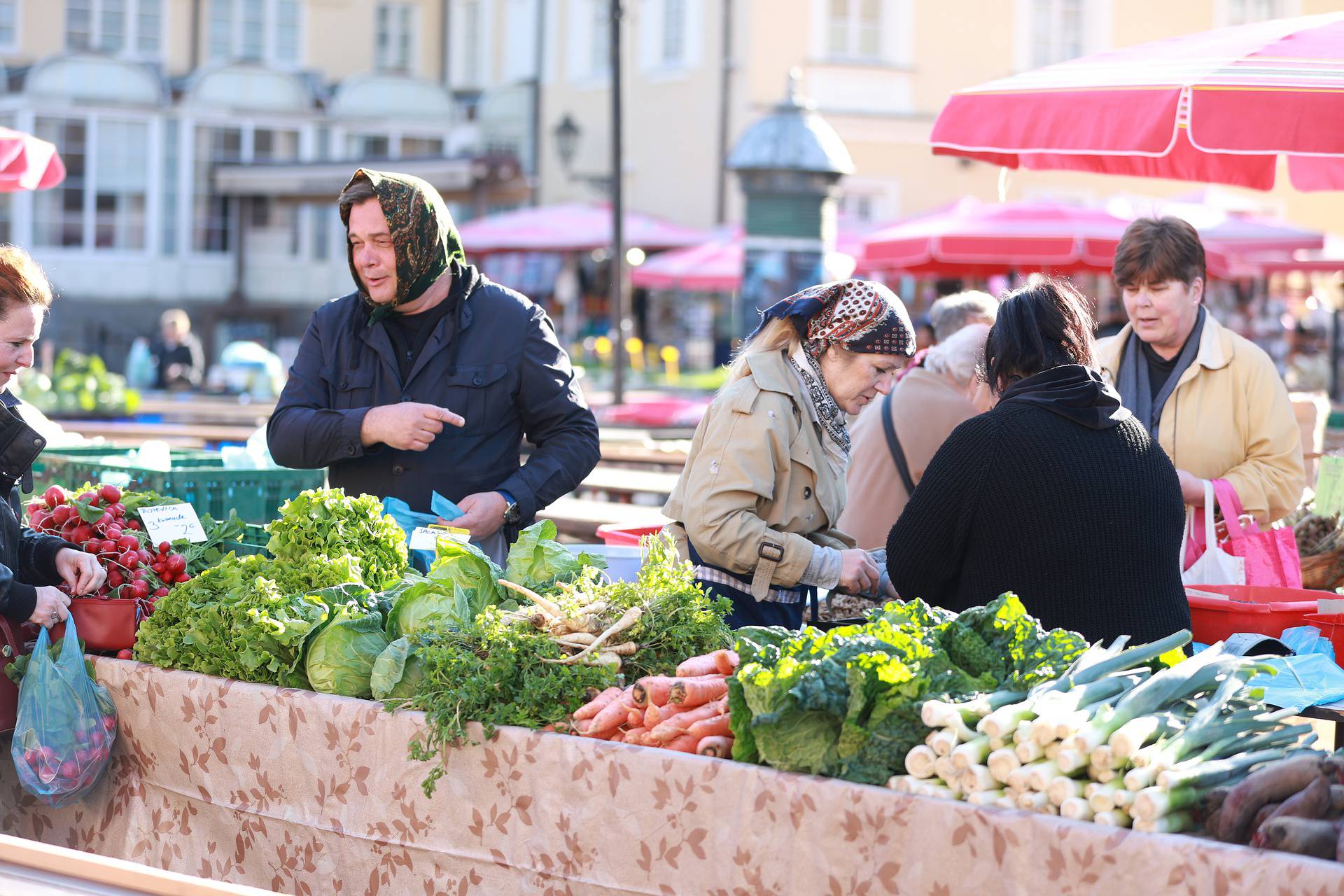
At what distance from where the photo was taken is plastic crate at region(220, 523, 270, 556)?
4.54 metres

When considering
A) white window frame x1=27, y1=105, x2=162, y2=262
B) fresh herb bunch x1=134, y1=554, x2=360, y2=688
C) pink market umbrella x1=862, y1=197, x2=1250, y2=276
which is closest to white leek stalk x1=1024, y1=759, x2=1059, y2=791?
fresh herb bunch x1=134, y1=554, x2=360, y2=688

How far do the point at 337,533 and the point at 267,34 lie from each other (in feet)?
88.5

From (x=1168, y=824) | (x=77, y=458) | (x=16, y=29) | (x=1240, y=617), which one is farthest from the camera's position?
(x=16, y=29)

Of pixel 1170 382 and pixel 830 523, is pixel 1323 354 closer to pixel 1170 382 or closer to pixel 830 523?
pixel 1170 382

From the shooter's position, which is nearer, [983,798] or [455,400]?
[983,798]

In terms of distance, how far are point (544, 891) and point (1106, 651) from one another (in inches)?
48.5

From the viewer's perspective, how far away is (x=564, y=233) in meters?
21.8

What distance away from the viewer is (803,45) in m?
24.7

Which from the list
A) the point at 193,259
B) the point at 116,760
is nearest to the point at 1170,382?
the point at 116,760

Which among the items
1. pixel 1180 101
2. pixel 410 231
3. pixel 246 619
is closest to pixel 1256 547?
pixel 1180 101

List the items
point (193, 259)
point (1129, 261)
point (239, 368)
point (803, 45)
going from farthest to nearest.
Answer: point (193, 259) → point (803, 45) → point (239, 368) → point (1129, 261)

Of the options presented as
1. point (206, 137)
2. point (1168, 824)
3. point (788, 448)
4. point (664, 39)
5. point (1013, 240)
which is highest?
point (664, 39)


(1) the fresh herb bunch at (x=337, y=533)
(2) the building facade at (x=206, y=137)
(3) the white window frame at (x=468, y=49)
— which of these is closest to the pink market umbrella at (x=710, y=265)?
(2) the building facade at (x=206, y=137)

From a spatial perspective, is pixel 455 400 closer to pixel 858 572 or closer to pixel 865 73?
pixel 858 572
